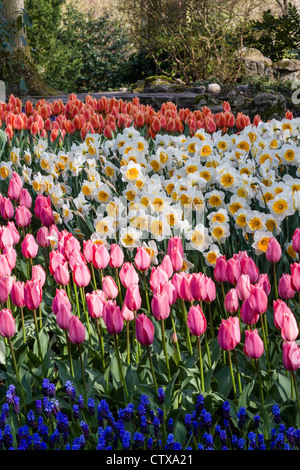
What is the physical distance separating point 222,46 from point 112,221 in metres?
10.8

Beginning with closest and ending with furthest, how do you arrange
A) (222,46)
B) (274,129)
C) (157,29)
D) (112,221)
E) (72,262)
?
(72,262) < (112,221) < (274,129) < (222,46) < (157,29)

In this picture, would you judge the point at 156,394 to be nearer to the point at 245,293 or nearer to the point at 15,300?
the point at 245,293

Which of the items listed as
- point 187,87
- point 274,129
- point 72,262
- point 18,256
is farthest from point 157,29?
point 72,262

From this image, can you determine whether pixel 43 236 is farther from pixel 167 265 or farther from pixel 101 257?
pixel 167 265

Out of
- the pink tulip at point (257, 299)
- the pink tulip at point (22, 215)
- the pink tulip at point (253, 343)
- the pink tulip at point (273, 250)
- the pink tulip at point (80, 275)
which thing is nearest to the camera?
the pink tulip at point (253, 343)

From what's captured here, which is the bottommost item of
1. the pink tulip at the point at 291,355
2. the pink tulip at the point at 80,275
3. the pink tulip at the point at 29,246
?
the pink tulip at the point at 291,355

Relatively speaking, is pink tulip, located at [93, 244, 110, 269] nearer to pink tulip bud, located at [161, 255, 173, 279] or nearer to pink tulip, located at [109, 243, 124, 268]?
pink tulip, located at [109, 243, 124, 268]

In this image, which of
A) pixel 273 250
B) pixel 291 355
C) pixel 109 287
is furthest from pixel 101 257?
pixel 291 355

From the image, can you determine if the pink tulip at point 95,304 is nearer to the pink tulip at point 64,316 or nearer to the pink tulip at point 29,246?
the pink tulip at point 64,316

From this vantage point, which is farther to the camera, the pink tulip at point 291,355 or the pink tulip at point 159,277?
the pink tulip at point 159,277

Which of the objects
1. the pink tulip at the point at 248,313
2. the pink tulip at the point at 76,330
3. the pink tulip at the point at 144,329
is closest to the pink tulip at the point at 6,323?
the pink tulip at the point at 76,330

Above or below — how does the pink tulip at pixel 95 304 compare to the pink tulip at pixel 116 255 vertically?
below

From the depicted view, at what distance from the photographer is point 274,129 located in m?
4.06

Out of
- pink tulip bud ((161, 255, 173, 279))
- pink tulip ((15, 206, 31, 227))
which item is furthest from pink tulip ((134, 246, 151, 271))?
pink tulip ((15, 206, 31, 227))
